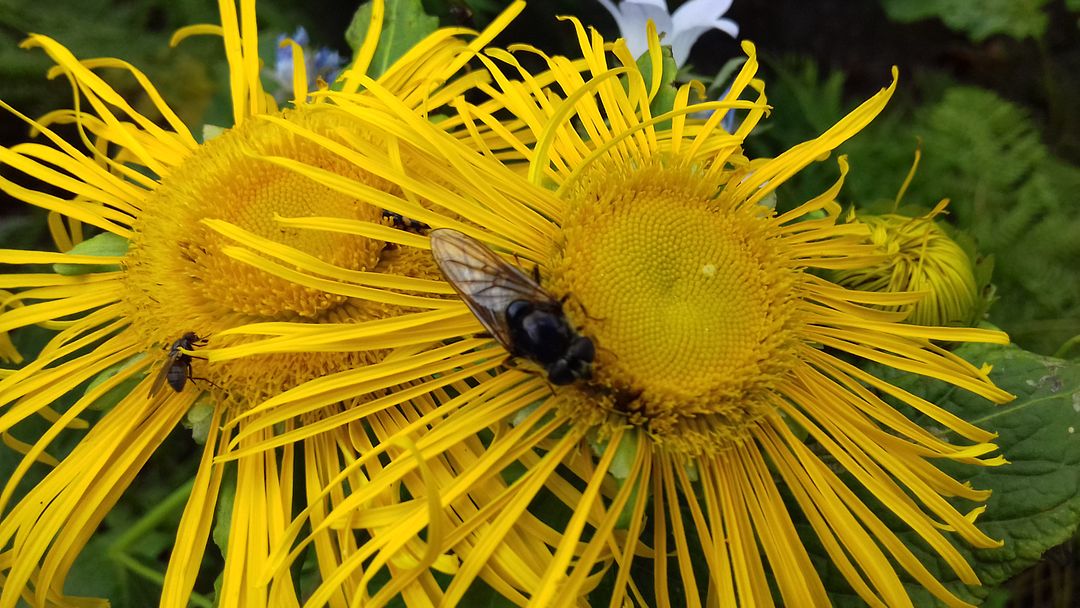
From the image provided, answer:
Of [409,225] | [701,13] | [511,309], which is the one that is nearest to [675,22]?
[701,13]

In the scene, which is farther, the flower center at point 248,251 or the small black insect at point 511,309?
the flower center at point 248,251

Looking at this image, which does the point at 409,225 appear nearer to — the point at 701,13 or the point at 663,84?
the point at 663,84

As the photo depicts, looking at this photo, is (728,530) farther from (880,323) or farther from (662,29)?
(662,29)

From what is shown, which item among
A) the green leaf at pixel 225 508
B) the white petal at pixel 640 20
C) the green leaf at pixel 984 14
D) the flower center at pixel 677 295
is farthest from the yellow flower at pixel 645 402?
the green leaf at pixel 984 14

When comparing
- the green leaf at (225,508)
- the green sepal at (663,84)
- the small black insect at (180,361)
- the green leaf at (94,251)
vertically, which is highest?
the green sepal at (663,84)

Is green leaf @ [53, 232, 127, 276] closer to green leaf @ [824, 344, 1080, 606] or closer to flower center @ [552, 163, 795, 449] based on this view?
flower center @ [552, 163, 795, 449]

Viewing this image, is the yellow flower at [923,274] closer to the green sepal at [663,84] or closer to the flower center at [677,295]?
the flower center at [677,295]
